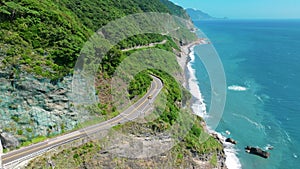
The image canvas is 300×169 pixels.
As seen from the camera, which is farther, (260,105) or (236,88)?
(236,88)

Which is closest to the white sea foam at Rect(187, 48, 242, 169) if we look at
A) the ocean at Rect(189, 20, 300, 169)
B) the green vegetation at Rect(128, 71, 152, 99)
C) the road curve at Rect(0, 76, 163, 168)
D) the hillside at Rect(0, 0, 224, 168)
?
the ocean at Rect(189, 20, 300, 169)

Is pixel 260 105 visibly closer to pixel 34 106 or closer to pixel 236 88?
pixel 236 88

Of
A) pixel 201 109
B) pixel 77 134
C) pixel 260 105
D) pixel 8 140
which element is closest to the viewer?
pixel 8 140

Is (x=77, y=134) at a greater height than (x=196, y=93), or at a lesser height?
greater

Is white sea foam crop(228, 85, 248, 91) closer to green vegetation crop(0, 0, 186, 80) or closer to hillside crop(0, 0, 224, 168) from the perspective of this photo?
hillside crop(0, 0, 224, 168)

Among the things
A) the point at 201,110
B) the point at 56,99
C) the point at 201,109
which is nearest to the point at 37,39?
the point at 56,99

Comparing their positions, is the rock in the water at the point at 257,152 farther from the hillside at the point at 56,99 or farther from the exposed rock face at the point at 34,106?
the exposed rock face at the point at 34,106

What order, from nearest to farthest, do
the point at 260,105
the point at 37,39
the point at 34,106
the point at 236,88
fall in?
the point at 34,106, the point at 37,39, the point at 260,105, the point at 236,88
